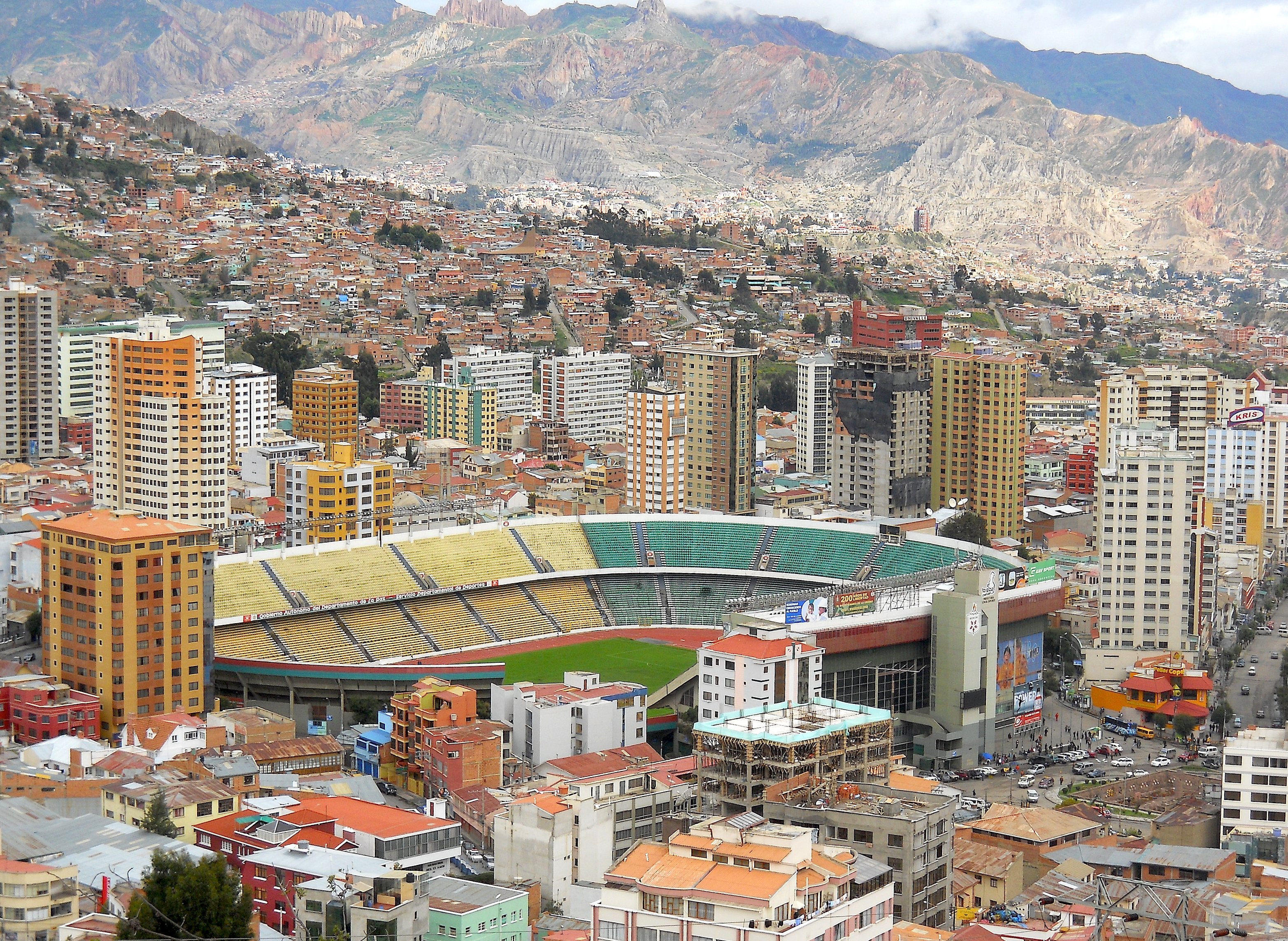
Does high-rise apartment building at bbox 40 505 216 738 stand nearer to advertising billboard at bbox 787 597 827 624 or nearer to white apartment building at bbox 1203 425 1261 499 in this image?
advertising billboard at bbox 787 597 827 624

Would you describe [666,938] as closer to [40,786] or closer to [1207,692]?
[40,786]

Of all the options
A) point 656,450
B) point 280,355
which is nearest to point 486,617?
point 656,450

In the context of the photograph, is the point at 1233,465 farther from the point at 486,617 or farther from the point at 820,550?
the point at 486,617

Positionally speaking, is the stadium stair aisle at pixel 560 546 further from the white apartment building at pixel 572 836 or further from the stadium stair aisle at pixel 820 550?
the white apartment building at pixel 572 836

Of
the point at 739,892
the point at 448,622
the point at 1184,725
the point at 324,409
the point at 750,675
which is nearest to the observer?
the point at 739,892

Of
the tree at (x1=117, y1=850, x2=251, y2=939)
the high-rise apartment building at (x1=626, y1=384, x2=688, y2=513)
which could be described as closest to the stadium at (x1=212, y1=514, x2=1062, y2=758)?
the high-rise apartment building at (x1=626, y1=384, x2=688, y2=513)

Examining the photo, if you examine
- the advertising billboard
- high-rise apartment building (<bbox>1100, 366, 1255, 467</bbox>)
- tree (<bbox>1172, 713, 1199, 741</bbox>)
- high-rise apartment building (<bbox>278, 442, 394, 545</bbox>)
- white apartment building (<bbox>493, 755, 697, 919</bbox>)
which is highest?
high-rise apartment building (<bbox>1100, 366, 1255, 467</bbox>)
